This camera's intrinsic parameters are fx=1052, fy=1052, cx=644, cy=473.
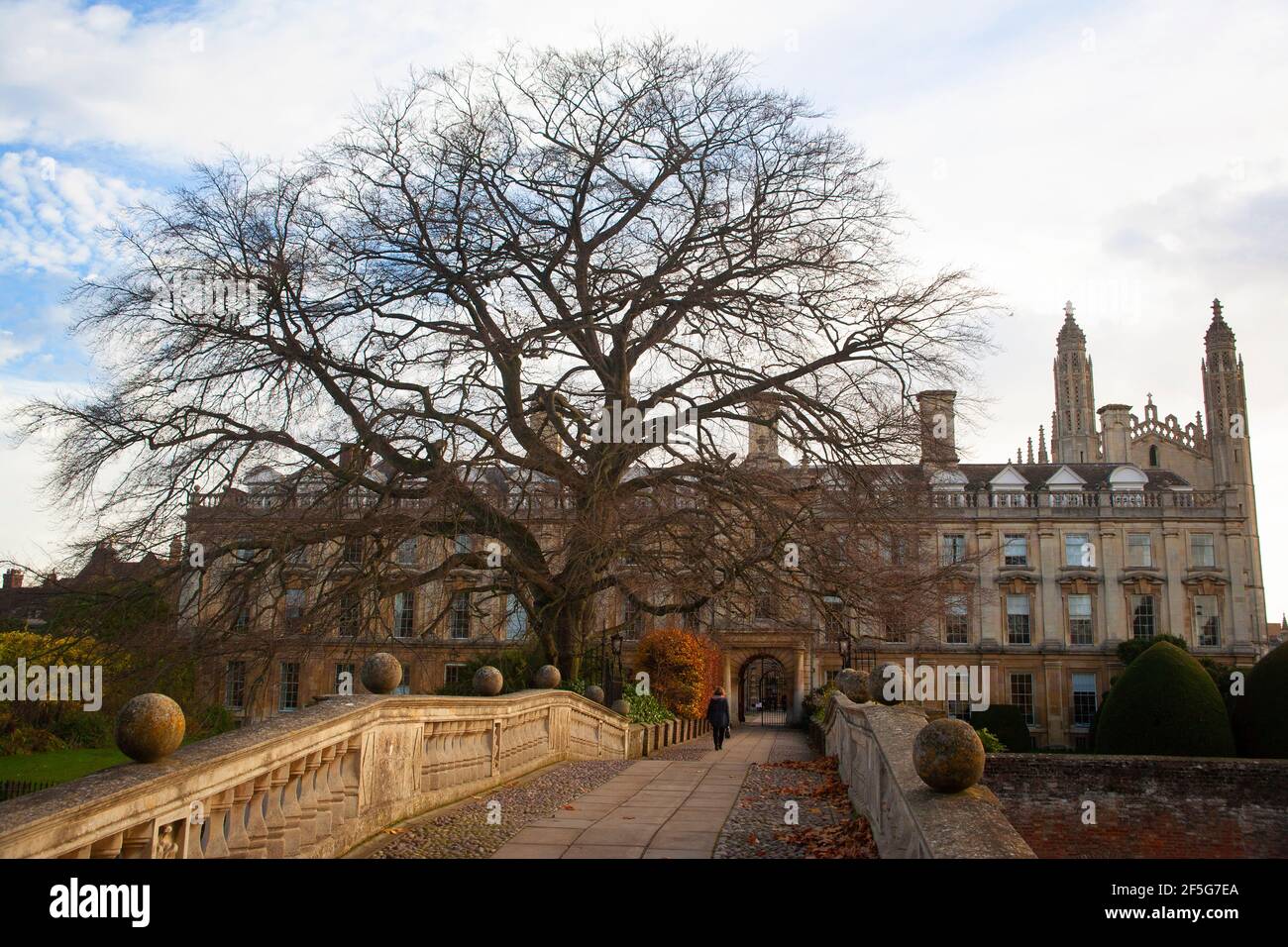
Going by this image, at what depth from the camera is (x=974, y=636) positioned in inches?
2277

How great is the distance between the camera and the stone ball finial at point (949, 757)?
5773mm

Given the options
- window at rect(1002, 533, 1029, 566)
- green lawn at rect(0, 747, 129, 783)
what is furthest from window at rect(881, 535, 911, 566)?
window at rect(1002, 533, 1029, 566)

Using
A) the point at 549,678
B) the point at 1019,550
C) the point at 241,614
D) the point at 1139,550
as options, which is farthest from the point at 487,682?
the point at 1139,550

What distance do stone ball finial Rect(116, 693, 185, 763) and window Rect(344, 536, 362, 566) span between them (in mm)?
13260

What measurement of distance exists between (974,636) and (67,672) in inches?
1872

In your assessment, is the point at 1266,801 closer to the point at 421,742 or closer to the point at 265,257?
the point at 421,742

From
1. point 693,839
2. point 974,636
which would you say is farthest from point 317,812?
point 974,636

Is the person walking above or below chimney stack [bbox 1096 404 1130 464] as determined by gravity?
below

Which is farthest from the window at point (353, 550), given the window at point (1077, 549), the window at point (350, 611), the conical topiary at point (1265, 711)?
the window at point (1077, 549)

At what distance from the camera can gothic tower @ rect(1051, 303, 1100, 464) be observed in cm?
7706

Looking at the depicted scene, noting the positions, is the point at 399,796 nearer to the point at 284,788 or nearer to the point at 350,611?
the point at 284,788

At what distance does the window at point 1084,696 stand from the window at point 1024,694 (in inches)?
86.5

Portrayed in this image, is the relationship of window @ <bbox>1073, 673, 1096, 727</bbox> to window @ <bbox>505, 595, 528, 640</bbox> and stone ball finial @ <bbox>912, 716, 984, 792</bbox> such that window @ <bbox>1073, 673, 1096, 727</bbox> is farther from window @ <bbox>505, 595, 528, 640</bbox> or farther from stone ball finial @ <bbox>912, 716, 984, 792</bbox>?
stone ball finial @ <bbox>912, 716, 984, 792</bbox>
